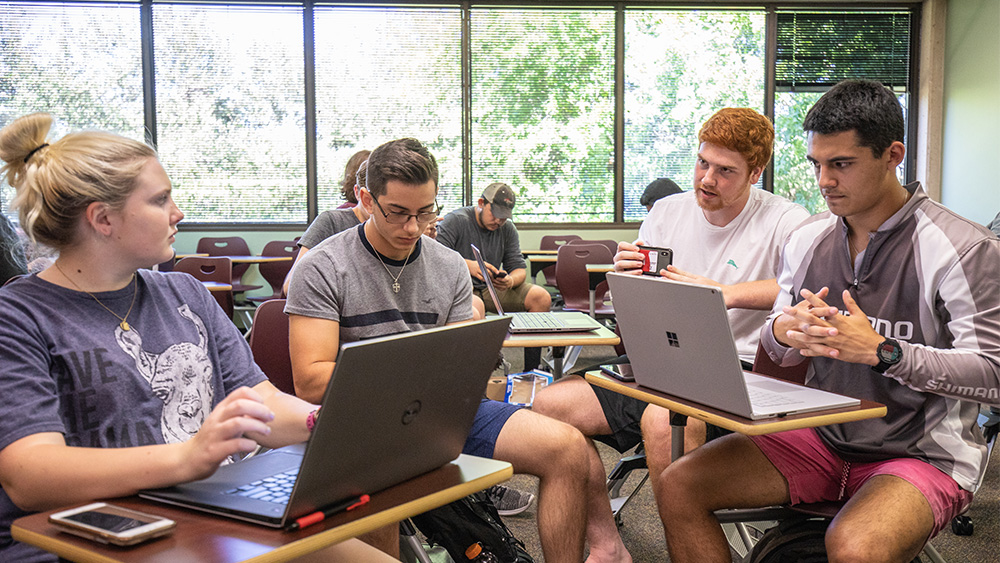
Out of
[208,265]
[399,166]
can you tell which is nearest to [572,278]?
[208,265]

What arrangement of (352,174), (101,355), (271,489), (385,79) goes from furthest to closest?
(385,79), (352,174), (101,355), (271,489)

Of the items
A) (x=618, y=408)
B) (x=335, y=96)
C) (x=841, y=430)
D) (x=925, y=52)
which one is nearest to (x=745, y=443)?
(x=841, y=430)

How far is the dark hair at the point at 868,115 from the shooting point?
1.77 meters

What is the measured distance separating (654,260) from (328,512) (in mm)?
1420

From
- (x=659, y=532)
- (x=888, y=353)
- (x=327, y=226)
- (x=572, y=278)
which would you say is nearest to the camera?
(x=888, y=353)

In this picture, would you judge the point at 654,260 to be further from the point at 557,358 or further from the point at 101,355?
the point at 101,355

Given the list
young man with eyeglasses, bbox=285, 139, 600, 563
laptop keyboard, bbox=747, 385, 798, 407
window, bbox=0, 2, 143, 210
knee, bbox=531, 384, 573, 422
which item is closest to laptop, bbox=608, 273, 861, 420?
laptop keyboard, bbox=747, 385, 798, 407

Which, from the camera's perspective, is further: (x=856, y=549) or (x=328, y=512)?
(x=856, y=549)

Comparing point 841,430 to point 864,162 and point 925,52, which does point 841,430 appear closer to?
point 864,162

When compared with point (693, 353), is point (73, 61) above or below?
above

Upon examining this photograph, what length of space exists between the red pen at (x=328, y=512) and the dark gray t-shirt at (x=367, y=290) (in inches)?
38.7

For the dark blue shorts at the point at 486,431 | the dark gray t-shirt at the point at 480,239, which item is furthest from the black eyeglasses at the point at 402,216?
the dark gray t-shirt at the point at 480,239

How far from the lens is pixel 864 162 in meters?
1.79

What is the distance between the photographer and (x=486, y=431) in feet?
6.51
